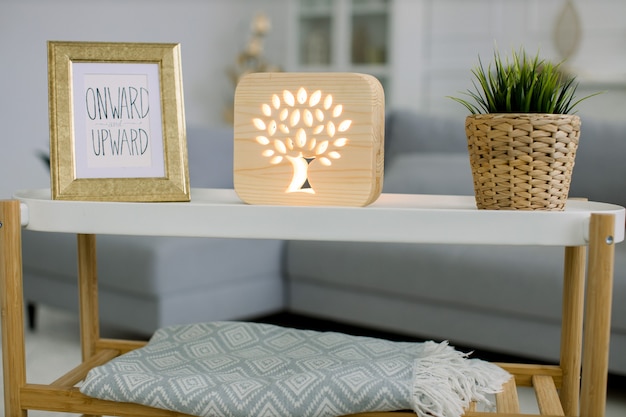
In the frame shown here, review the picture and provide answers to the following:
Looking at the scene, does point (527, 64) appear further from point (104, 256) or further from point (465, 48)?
point (465, 48)

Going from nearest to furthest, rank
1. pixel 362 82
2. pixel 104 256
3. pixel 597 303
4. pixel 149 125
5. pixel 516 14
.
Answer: pixel 597 303 → pixel 362 82 → pixel 149 125 → pixel 104 256 → pixel 516 14

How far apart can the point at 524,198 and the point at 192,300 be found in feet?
4.10

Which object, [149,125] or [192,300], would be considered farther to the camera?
[192,300]

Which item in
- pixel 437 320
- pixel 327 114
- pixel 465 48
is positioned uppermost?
pixel 465 48

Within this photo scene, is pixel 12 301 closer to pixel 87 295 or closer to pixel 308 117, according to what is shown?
pixel 87 295

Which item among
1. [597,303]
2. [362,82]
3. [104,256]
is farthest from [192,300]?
[597,303]

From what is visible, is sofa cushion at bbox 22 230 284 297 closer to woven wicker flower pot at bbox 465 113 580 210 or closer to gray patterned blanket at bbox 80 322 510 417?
gray patterned blanket at bbox 80 322 510 417

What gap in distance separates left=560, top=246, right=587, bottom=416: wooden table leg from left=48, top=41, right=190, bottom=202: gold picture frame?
0.61 meters

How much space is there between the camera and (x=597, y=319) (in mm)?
937

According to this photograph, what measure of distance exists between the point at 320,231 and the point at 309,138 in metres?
0.16

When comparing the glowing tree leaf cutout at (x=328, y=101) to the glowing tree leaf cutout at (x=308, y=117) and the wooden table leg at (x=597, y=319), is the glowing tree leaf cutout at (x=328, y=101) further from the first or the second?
the wooden table leg at (x=597, y=319)

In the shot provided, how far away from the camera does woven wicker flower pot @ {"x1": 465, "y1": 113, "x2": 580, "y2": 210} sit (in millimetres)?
985

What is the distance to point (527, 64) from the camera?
1.01 m

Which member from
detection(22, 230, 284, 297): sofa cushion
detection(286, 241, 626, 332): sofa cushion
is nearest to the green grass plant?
detection(286, 241, 626, 332): sofa cushion
